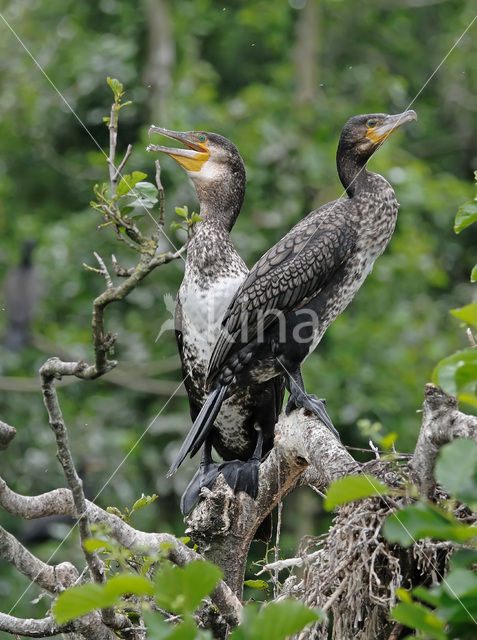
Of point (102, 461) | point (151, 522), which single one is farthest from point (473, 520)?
point (102, 461)

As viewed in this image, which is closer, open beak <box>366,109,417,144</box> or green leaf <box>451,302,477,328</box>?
green leaf <box>451,302,477,328</box>

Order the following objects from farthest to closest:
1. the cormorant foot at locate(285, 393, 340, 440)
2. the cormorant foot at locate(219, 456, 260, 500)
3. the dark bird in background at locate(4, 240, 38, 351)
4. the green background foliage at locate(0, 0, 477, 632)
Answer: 1. the dark bird in background at locate(4, 240, 38, 351)
2. the green background foliage at locate(0, 0, 477, 632)
3. the cormorant foot at locate(219, 456, 260, 500)
4. the cormorant foot at locate(285, 393, 340, 440)

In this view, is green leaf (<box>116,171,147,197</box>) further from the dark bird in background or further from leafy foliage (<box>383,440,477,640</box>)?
the dark bird in background

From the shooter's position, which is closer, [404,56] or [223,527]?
[223,527]

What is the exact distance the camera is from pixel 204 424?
3.32 meters

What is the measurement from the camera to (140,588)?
4.42ft

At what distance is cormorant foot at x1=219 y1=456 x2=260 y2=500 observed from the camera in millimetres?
3166

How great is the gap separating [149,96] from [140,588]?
23.0ft

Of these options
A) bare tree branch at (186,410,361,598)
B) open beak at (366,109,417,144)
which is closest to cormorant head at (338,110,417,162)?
open beak at (366,109,417,144)

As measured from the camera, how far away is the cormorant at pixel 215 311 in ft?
11.5

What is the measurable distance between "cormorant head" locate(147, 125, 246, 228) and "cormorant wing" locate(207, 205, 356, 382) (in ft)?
1.81

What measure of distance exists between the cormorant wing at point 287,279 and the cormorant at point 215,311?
0.18 meters

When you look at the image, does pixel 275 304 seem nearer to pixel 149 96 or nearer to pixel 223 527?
pixel 223 527

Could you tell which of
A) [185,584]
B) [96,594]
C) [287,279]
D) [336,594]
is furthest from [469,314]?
[287,279]
